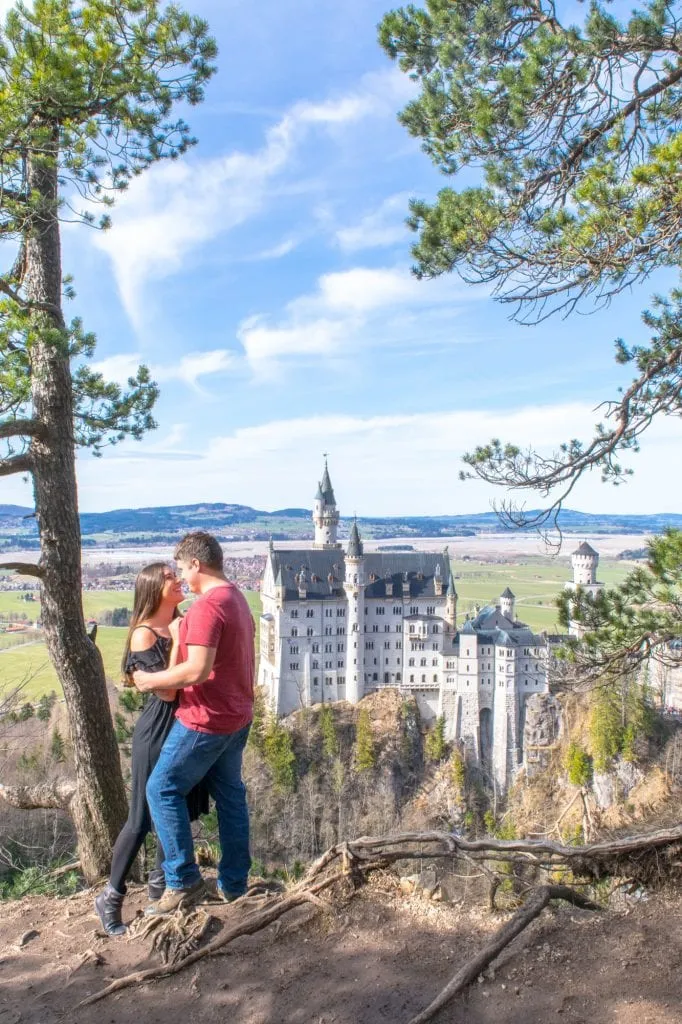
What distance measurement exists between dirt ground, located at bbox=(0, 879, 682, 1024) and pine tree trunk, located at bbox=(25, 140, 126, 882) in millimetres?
1466

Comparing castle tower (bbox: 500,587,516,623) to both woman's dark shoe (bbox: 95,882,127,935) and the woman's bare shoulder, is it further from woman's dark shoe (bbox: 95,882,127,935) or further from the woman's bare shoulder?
the woman's bare shoulder

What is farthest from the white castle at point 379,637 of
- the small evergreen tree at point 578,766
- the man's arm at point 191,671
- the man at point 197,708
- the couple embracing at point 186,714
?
the man's arm at point 191,671

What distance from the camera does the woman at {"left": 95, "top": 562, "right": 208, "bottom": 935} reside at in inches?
161

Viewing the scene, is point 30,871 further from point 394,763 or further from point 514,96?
point 394,763

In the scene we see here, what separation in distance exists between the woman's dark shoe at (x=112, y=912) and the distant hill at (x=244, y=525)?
25.5 meters

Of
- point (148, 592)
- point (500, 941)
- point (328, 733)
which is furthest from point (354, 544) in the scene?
point (500, 941)

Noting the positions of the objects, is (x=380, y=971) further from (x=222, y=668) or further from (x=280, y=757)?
(x=280, y=757)

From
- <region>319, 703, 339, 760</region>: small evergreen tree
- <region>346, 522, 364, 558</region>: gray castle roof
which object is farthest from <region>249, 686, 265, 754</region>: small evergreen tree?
<region>346, 522, 364, 558</region>: gray castle roof

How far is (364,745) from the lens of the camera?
152ft

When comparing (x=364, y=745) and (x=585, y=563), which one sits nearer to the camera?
(x=364, y=745)

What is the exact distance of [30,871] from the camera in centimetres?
606

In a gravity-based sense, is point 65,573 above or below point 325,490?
below

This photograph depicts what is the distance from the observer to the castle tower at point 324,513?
204 ft

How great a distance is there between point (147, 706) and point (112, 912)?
1276 mm
